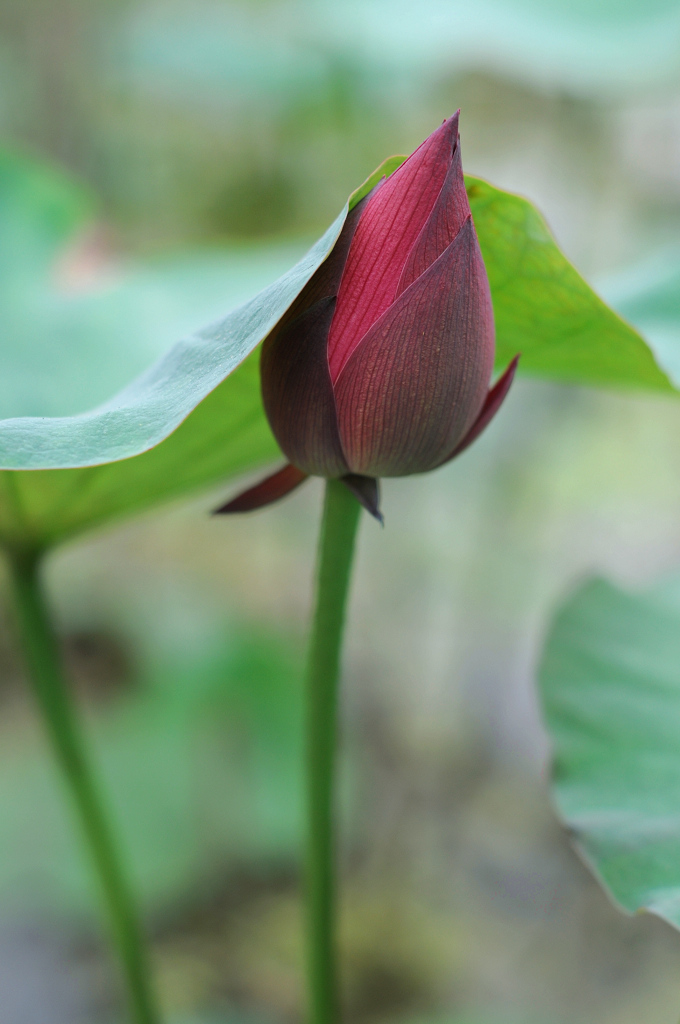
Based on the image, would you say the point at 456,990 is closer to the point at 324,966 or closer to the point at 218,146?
the point at 324,966

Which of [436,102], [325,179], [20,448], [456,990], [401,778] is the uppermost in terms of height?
[436,102]

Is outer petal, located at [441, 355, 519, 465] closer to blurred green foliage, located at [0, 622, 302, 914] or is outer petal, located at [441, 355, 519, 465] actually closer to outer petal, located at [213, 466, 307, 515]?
outer petal, located at [213, 466, 307, 515]

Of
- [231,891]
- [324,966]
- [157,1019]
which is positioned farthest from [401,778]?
[324,966]

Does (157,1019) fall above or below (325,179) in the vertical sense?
below

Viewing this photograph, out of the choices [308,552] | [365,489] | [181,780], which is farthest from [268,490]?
[308,552]

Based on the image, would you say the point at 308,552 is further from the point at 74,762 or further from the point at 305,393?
the point at 305,393

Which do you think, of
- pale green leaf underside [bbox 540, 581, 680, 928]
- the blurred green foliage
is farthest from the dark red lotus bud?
the blurred green foliage

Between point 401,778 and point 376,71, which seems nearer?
point 376,71
